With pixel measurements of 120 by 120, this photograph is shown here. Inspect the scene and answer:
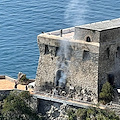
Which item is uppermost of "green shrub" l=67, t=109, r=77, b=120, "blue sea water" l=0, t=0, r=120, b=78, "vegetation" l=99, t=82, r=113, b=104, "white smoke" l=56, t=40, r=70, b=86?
"blue sea water" l=0, t=0, r=120, b=78

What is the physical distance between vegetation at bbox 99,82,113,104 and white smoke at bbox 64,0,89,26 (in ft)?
139

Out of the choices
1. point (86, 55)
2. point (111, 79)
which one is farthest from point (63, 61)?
point (111, 79)

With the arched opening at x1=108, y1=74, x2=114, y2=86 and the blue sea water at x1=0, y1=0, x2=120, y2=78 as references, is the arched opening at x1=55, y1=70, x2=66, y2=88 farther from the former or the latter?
the blue sea water at x1=0, y1=0, x2=120, y2=78

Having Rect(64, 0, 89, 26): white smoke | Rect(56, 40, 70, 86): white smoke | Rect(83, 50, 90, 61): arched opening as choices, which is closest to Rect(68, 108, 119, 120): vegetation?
Rect(56, 40, 70, 86): white smoke

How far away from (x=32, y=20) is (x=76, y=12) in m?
9.93

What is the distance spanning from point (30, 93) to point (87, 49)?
35.5 feet

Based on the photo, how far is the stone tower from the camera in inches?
2926

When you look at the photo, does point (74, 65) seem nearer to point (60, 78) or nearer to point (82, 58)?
point (82, 58)

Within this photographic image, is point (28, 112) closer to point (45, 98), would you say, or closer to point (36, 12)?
point (45, 98)

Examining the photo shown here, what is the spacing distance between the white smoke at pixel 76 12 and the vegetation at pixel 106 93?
42233 millimetres

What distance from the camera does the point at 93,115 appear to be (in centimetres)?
7306

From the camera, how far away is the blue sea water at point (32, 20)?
106188mm

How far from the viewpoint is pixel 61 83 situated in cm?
7906

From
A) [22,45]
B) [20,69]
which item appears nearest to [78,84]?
[20,69]
